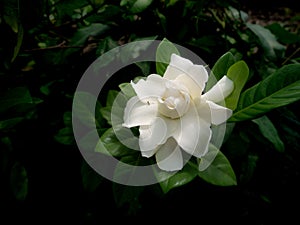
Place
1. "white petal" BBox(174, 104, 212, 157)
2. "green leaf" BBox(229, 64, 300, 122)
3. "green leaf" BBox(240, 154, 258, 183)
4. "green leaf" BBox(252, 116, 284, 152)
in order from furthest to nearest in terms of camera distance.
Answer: "green leaf" BBox(240, 154, 258, 183)
"green leaf" BBox(252, 116, 284, 152)
"green leaf" BBox(229, 64, 300, 122)
"white petal" BBox(174, 104, 212, 157)

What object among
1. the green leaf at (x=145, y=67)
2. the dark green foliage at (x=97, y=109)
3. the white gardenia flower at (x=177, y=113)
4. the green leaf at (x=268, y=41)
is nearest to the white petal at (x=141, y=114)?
the white gardenia flower at (x=177, y=113)

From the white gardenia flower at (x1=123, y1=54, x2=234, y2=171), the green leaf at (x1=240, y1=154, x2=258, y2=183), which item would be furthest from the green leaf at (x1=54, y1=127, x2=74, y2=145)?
the green leaf at (x1=240, y1=154, x2=258, y2=183)

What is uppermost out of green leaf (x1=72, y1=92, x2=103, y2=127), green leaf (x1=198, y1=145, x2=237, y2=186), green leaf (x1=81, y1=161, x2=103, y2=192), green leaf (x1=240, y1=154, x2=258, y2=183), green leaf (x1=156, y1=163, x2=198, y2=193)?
green leaf (x1=156, y1=163, x2=198, y2=193)

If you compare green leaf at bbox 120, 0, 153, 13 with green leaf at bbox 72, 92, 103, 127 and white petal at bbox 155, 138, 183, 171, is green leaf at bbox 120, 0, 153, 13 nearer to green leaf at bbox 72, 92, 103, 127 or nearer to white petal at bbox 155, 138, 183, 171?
green leaf at bbox 72, 92, 103, 127

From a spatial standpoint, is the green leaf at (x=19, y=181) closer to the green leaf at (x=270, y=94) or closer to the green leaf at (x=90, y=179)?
the green leaf at (x=90, y=179)

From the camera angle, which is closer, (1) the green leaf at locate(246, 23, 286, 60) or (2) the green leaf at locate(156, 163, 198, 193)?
(2) the green leaf at locate(156, 163, 198, 193)

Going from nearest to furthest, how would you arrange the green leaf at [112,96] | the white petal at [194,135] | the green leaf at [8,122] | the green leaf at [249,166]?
the white petal at [194,135] → the green leaf at [112,96] → the green leaf at [8,122] → the green leaf at [249,166]

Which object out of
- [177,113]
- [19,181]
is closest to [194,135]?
[177,113]
